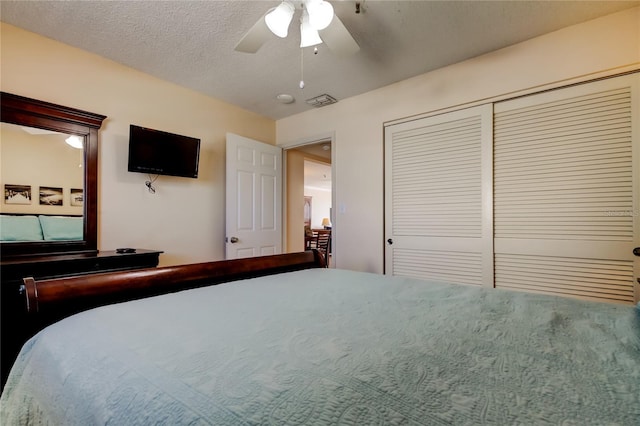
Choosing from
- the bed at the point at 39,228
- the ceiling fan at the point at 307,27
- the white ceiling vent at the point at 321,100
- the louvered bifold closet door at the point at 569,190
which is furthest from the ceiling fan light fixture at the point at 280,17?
the bed at the point at 39,228

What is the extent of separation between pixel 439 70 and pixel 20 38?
11.3 feet

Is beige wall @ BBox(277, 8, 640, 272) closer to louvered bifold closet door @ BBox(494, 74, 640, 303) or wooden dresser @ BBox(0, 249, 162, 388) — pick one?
louvered bifold closet door @ BBox(494, 74, 640, 303)

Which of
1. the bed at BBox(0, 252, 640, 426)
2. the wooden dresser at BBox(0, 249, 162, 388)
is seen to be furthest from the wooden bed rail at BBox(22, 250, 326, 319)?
the wooden dresser at BBox(0, 249, 162, 388)

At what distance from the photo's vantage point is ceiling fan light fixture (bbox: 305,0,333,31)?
1.58 metres

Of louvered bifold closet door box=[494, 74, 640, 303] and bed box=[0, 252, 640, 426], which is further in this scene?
louvered bifold closet door box=[494, 74, 640, 303]

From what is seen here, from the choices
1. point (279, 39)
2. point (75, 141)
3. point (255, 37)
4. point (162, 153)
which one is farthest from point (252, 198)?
point (255, 37)

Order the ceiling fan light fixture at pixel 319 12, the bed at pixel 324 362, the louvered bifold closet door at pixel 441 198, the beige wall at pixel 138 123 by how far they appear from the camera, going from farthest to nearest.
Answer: the louvered bifold closet door at pixel 441 198
the beige wall at pixel 138 123
the ceiling fan light fixture at pixel 319 12
the bed at pixel 324 362

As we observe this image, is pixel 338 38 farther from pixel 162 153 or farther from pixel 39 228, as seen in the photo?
pixel 39 228

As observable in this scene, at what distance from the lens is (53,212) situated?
2.34 metres

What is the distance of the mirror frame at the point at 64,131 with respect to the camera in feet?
7.04

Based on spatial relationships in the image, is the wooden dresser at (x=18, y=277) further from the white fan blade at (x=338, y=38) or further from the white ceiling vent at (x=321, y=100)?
the white ceiling vent at (x=321, y=100)

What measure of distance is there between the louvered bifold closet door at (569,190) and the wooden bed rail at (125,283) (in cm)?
199

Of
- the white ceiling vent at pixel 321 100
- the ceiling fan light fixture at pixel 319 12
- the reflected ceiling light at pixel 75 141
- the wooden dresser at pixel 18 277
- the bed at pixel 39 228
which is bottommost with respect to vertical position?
the wooden dresser at pixel 18 277

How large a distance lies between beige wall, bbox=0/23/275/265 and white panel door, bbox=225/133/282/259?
22cm
